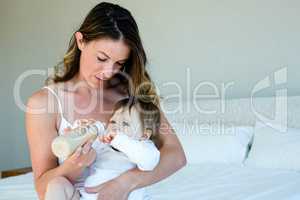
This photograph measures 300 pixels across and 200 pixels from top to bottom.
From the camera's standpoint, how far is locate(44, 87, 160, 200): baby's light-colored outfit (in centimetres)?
100

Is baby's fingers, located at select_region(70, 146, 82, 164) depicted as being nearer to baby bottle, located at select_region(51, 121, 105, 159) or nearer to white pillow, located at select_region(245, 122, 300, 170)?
baby bottle, located at select_region(51, 121, 105, 159)

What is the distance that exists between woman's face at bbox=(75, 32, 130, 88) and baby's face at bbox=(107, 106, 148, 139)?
124 millimetres

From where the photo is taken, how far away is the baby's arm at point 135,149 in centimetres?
100

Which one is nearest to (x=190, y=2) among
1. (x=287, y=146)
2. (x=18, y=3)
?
(x=287, y=146)

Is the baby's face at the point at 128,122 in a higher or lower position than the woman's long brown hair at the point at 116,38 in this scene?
lower

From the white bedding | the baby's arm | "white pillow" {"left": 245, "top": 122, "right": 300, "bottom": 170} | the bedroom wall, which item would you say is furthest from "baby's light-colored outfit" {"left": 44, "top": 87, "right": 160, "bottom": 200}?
the bedroom wall

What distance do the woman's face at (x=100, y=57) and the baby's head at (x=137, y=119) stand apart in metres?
0.12

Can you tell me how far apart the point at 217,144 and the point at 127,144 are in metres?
1.62

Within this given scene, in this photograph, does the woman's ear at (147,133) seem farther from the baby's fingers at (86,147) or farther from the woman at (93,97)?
the baby's fingers at (86,147)

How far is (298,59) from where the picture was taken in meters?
2.54

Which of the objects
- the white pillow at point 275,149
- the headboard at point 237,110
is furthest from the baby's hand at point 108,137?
the headboard at point 237,110

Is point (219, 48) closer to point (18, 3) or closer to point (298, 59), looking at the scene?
point (298, 59)

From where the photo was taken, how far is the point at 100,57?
1151 mm

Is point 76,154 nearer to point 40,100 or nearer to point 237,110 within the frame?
point 40,100
